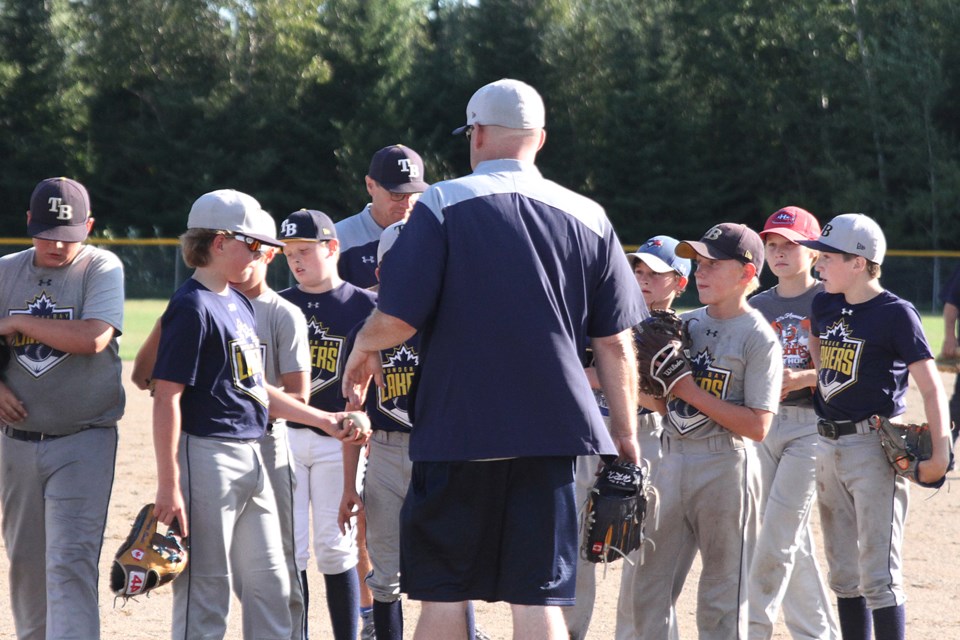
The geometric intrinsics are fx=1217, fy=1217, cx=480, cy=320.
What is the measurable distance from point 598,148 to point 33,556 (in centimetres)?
3348

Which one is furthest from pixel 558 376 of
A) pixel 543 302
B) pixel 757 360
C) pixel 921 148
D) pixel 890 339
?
pixel 921 148

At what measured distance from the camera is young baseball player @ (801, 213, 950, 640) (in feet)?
15.1

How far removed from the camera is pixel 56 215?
4.50 meters

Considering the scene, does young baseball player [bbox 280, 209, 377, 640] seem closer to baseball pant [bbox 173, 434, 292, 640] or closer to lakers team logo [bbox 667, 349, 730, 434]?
baseball pant [bbox 173, 434, 292, 640]

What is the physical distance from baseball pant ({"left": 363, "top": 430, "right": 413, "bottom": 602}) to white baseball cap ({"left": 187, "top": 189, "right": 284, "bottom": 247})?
3.42 feet

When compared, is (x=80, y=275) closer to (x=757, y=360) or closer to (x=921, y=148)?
(x=757, y=360)

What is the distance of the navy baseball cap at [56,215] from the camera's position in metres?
4.47

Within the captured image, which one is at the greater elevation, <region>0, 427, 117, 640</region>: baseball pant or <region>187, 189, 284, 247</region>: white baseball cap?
<region>187, 189, 284, 247</region>: white baseball cap

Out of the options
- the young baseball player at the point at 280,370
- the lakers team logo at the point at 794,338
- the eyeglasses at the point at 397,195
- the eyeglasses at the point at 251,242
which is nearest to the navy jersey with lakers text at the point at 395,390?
the young baseball player at the point at 280,370

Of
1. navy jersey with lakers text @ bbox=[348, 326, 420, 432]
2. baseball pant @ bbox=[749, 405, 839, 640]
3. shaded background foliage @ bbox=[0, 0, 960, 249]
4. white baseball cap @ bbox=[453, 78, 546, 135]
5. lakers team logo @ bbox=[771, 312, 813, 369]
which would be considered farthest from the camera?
shaded background foliage @ bbox=[0, 0, 960, 249]

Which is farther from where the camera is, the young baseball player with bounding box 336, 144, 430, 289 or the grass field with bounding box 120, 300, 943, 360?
the grass field with bounding box 120, 300, 943, 360

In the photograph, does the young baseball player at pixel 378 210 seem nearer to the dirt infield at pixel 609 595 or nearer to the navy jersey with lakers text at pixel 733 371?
the dirt infield at pixel 609 595

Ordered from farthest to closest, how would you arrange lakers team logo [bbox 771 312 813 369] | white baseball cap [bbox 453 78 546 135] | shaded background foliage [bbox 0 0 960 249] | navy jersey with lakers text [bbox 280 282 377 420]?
shaded background foliage [bbox 0 0 960 249] < lakers team logo [bbox 771 312 813 369] < navy jersey with lakers text [bbox 280 282 377 420] < white baseball cap [bbox 453 78 546 135]

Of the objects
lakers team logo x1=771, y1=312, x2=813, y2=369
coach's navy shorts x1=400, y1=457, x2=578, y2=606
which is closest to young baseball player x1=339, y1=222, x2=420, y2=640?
coach's navy shorts x1=400, y1=457, x2=578, y2=606
